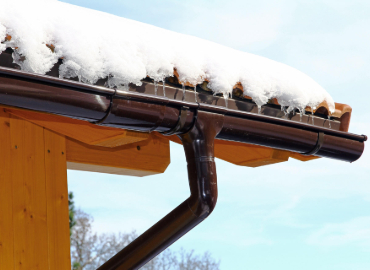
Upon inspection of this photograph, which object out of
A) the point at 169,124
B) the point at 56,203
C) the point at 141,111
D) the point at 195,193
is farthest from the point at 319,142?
the point at 56,203

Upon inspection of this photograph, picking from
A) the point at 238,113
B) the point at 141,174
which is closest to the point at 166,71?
the point at 238,113

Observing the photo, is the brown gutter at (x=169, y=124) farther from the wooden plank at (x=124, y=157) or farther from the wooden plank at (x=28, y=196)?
the wooden plank at (x=124, y=157)

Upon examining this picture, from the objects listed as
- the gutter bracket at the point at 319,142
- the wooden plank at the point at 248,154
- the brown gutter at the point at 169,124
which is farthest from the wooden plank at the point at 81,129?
the gutter bracket at the point at 319,142

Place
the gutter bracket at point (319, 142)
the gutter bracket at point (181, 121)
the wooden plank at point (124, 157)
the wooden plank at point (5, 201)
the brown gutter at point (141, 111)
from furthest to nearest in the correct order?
the wooden plank at point (124, 157)
the gutter bracket at point (319, 142)
the wooden plank at point (5, 201)
the gutter bracket at point (181, 121)
the brown gutter at point (141, 111)

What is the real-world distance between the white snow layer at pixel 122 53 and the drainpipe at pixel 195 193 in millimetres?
190

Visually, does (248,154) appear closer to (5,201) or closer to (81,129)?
(81,129)

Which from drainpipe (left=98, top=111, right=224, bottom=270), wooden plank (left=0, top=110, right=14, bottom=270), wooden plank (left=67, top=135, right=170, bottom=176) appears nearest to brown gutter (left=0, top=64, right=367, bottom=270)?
drainpipe (left=98, top=111, right=224, bottom=270)

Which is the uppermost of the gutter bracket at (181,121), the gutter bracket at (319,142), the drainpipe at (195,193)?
the gutter bracket at (319,142)

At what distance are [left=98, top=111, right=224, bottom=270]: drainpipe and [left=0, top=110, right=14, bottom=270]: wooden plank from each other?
1.91 feet

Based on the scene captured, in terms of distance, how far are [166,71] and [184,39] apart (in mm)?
269

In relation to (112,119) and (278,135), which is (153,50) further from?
(278,135)

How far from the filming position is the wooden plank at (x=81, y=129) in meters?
1.98

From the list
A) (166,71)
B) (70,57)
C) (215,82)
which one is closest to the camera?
(70,57)

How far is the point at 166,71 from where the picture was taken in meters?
1.72
